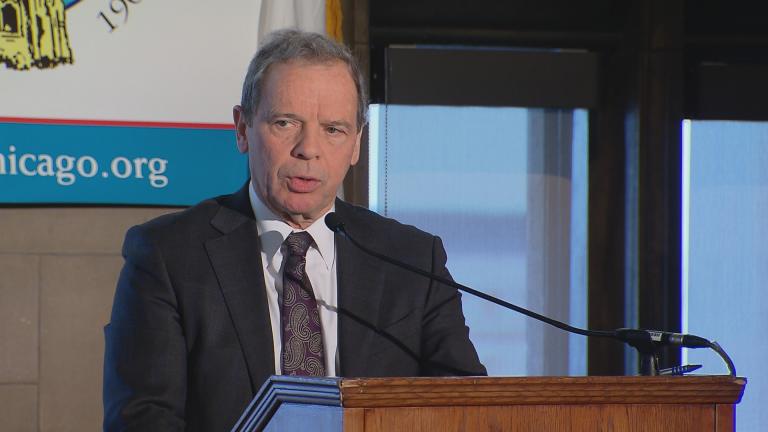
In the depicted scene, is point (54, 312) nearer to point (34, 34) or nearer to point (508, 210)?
point (34, 34)

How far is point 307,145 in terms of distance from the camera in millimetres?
1949

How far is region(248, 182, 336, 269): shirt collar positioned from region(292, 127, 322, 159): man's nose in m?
0.13

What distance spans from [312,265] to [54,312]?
154 centimetres

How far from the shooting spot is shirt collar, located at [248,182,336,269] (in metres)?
2.03

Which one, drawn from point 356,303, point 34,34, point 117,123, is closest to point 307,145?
point 356,303

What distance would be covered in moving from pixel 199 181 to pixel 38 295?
1.92 feet

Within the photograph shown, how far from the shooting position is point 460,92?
4031mm

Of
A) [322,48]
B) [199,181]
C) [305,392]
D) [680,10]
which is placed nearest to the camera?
[305,392]

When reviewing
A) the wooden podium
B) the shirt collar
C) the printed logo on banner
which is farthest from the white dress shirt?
the printed logo on banner

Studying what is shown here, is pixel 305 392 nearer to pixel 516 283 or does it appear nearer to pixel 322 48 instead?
pixel 322 48

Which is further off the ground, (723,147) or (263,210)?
(723,147)

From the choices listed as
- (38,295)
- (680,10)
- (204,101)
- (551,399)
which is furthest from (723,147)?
(551,399)

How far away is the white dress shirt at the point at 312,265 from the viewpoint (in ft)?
6.43

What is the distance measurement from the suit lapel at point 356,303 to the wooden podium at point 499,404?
1.55 ft
